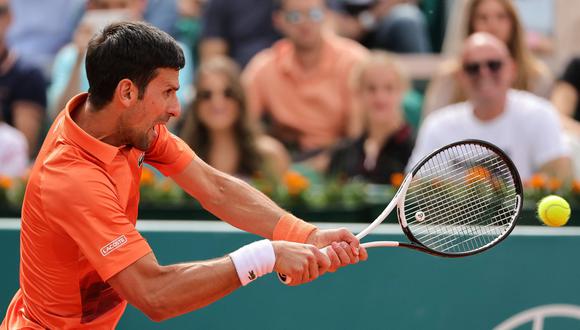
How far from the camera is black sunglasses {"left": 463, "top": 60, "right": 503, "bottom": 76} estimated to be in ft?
21.0

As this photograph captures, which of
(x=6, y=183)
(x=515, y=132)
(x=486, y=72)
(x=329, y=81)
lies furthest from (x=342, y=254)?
(x=329, y=81)

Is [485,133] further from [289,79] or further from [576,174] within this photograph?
[289,79]

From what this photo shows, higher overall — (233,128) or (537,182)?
(537,182)

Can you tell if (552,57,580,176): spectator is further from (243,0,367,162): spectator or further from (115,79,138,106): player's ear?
(115,79,138,106): player's ear

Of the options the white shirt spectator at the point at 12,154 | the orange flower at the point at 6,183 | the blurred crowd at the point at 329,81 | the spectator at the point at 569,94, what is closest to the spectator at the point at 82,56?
the blurred crowd at the point at 329,81

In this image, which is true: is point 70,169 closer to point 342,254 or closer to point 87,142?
point 87,142

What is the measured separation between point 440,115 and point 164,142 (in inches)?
111

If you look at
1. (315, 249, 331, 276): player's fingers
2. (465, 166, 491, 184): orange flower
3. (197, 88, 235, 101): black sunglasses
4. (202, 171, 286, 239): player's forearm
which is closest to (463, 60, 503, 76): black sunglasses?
(197, 88, 235, 101): black sunglasses

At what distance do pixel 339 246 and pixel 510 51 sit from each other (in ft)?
11.3

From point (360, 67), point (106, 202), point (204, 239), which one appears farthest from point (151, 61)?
point (360, 67)

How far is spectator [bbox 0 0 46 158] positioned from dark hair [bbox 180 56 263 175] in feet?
3.99

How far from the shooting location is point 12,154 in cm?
677

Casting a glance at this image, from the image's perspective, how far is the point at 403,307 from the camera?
523cm

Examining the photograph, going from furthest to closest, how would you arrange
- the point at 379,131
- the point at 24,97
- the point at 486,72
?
the point at 24,97 < the point at 379,131 < the point at 486,72
